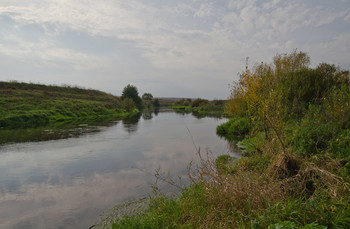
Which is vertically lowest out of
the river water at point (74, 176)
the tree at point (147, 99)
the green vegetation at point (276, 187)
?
the river water at point (74, 176)

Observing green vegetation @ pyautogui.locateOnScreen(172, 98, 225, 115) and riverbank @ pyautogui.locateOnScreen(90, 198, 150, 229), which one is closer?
riverbank @ pyautogui.locateOnScreen(90, 198, 150, 229)

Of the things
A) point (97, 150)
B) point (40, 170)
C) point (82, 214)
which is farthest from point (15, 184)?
point (97, 150)

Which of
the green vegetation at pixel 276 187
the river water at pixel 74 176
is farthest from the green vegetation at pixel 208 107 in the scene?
the green vegetation at pixel 276 187

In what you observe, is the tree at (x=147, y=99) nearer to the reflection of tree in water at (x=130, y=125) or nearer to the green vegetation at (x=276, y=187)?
the reflection of tree in water at (x=130, y=125)

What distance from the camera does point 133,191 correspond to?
694cm

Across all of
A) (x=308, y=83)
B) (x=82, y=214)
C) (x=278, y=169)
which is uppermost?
(x=308, y=83)

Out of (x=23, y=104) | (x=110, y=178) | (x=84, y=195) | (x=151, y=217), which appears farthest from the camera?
(x=23, y=104)

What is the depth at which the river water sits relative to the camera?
5617 millimetres

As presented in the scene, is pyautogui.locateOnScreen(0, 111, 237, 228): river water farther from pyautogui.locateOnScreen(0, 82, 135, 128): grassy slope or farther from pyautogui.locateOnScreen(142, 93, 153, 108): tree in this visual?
pyautogui.locateOnScreen(142, 93, 153, 108): tree

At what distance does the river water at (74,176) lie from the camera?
18.4ft

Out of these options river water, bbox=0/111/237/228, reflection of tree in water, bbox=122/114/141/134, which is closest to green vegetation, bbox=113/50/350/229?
river water, bbox=0/111/237/228

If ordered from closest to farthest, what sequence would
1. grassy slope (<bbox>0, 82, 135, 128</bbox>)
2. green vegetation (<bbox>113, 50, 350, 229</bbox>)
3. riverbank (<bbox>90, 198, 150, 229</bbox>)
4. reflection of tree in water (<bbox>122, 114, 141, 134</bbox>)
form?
green vegetation (<bbox>113, 50, 350, 229</bbox>) → riverbank (<bbox>90, 198, 150, 229</bbox>) → reflection of tree in water (<bbox>122, 114, 141, 134</bbox>) → grassy slope (<bbox>0, 82, 135, 128</bbox>)

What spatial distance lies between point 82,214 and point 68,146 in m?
9.03

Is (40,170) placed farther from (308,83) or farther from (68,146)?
(308,83)
